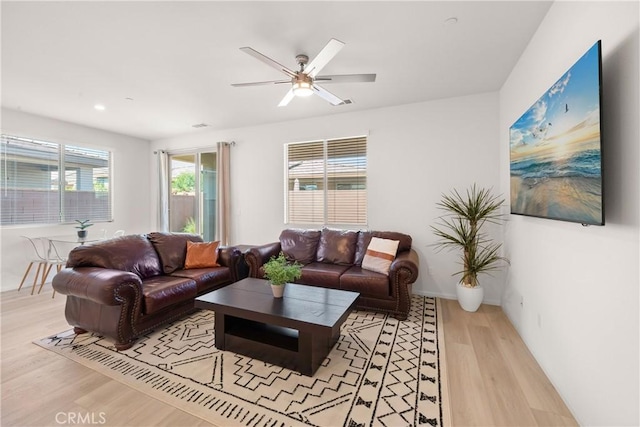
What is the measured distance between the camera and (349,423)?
5.45 ft

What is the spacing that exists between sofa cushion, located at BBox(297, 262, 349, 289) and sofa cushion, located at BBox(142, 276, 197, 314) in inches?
52.4

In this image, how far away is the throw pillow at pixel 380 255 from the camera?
3.39 metres

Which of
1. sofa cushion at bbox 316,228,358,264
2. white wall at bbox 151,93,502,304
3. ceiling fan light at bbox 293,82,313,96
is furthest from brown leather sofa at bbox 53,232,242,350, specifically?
ceiling fan light at bbox 293,82,313,96

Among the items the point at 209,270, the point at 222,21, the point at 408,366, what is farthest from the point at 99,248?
the point at 408,366

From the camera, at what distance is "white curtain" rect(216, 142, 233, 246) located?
5.24 metres

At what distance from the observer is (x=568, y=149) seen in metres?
1.61

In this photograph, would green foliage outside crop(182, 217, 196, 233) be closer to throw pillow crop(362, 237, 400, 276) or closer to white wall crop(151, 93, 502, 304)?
white wall crop(151, 93, 502, 304)

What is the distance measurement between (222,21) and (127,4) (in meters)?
0.66

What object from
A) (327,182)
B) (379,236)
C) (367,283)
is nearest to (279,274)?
(367,283)

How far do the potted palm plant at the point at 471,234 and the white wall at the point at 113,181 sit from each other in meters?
6.11

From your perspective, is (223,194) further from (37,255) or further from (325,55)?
(325,55)

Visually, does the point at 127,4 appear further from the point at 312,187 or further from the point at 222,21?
the point at 312,187

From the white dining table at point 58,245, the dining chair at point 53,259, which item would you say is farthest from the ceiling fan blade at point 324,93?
the dining chair at point 53,259

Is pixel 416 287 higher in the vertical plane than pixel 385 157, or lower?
lower
